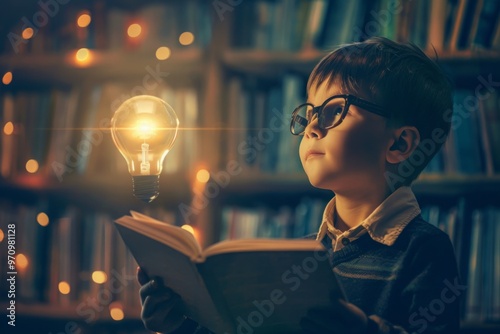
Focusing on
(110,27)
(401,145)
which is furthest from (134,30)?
(401,145)

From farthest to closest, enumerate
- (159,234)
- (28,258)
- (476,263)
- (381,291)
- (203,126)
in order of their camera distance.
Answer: (28,258) < (203,126) < (476,263) < (381,291) < (159,234)

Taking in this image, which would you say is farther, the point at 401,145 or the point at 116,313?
the point at 116,313

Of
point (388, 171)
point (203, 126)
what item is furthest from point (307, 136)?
point (203, 126)

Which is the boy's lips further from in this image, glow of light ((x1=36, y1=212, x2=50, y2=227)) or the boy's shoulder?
glow of light ((x1=36, y1=212, x2=50, y2=227))

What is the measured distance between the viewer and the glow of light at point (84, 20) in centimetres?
212

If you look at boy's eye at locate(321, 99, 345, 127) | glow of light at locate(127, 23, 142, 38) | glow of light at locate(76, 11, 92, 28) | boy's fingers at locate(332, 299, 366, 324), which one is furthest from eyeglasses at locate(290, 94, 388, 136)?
glow of light at locate(76, 11, 92, 28)

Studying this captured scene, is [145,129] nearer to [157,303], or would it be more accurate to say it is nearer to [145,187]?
[145,187]

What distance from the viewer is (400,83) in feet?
3.94

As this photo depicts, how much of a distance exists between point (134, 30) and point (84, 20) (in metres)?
0.20

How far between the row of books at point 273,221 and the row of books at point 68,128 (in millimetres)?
363

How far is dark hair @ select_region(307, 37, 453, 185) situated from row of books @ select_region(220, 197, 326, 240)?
0.66 m

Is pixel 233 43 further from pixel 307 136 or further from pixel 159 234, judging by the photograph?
pixel 159 234

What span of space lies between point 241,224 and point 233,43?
2.01 feet

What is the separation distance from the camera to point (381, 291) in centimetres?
114
